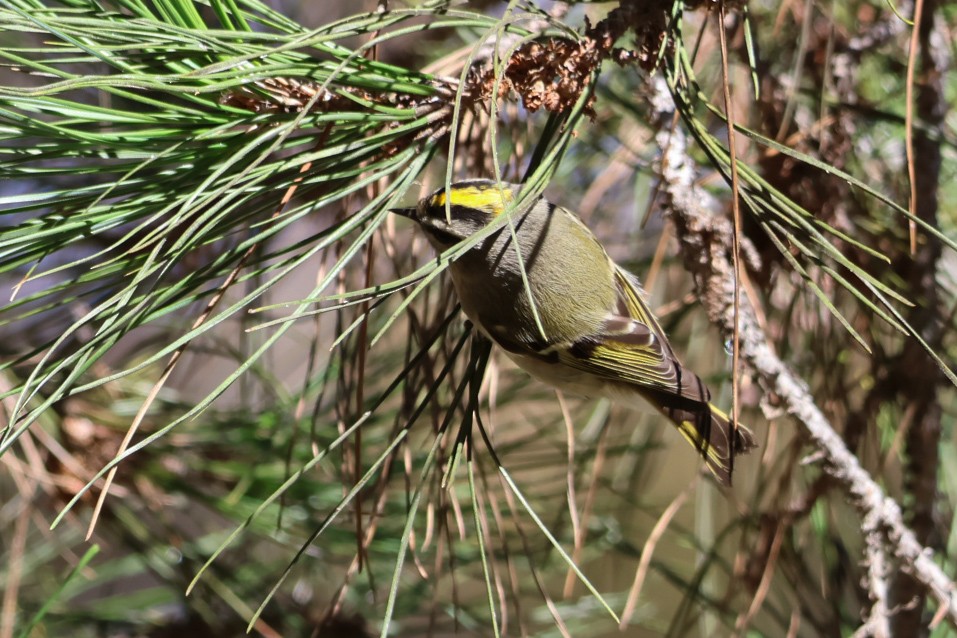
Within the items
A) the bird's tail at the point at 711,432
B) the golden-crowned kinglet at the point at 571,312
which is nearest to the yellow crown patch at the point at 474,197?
the golden-crowned kinglet at the point at 571,312

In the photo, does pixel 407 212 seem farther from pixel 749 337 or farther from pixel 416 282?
pixel 749 337

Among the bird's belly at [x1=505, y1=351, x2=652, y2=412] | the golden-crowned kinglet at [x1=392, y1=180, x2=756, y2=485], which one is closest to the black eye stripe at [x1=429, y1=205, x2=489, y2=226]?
the golden-crowned kinglet at [x1=392, y1=180, x2=756, y2=485]

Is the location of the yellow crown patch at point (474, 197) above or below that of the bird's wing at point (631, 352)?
above

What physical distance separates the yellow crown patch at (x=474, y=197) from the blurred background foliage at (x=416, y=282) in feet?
0.08

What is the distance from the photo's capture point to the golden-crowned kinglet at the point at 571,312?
906 millimetres

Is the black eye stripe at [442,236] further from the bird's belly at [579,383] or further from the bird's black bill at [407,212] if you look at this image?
the bird's belly at [579,383]

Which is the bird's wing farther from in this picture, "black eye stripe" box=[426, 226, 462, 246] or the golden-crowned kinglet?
"black eye stripe" box=[426, 226, 462, 246]

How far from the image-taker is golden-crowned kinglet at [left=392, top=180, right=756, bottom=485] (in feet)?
2.97

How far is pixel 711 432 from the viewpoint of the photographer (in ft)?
3.16

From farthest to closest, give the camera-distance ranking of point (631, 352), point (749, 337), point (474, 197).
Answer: point (631, 352)
point (474, 197)
point (749, 337)

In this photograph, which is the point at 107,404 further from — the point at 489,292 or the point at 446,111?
the point at 446,111

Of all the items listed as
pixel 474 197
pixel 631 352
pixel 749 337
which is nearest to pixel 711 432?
pixel 631 352

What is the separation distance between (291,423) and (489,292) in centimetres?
43

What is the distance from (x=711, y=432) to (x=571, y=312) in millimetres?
200
